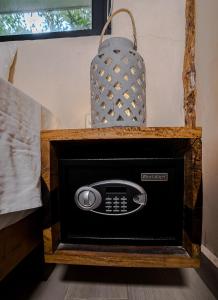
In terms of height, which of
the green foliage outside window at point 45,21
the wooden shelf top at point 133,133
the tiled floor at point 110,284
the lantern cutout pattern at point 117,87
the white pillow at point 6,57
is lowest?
the tiled floor at point 110,284

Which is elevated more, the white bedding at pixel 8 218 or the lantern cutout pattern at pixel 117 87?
the lantern cutout pattern at pixel 117 87

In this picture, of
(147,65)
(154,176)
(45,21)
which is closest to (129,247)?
(154,176)

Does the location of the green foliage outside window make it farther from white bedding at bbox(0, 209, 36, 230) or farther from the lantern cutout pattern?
white bedding at bbox(0, 209, 36, 230)

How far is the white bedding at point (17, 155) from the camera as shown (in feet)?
1.46

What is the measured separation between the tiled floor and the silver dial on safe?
247 mm

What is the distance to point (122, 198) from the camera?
1.97ft

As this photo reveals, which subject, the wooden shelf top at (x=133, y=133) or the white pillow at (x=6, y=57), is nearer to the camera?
the wooden shelf top at (x=133, y=133)

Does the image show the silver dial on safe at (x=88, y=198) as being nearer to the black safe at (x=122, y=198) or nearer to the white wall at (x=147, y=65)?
the black safe at (x=122, y=198)

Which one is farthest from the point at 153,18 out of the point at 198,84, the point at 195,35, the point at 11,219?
the point at 11,219

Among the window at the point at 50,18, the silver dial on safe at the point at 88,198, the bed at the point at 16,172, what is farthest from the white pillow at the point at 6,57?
the silver dial on safe at the point at 88,198

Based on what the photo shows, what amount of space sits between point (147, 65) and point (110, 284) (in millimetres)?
889

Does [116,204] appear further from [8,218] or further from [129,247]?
[8,218]

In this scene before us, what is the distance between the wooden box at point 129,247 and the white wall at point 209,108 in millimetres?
216

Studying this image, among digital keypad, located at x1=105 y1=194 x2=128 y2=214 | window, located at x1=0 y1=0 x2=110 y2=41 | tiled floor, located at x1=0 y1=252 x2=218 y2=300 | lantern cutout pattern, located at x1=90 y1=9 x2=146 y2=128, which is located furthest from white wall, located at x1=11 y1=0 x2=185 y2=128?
tiled floor, located at x1=0 y1=252 x2=218 y2=300
